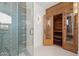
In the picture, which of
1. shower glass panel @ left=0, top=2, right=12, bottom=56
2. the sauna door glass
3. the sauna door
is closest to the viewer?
shower glass panel @ left=0, top=2, right=12, bottom=56

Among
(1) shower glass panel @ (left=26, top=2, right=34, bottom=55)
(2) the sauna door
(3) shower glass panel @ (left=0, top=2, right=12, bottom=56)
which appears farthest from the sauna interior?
(3) shower glass panel @ (left=0, top=2, right=12, bottom=56)

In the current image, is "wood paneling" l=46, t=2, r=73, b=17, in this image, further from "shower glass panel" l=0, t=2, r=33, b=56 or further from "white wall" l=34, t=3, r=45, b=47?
"shower glass panel" l=0, t=2, r=33, b=56

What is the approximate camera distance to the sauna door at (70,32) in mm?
1426

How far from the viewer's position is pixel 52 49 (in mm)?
1525

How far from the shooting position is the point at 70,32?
1.59 m

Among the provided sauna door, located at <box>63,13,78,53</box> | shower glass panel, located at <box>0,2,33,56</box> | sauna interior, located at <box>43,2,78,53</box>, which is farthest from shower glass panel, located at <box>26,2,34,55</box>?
sauna door, located at <box>63,13,78,53</box>

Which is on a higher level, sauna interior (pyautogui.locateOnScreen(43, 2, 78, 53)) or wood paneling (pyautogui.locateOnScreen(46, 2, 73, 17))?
wood paneling (pyautogui.locateOnScreen(46, 2, 73, 17))

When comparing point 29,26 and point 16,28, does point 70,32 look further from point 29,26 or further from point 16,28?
point 16,28

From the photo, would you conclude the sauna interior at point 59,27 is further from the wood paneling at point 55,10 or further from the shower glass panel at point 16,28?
the shower glass panel at point 16,28

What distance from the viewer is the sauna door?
4.68 ft

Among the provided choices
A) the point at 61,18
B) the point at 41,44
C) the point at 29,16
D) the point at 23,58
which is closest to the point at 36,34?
the point at 41,44

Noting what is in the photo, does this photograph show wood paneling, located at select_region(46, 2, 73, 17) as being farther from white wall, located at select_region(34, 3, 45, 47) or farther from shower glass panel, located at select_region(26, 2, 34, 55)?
shower glass panel, located at select_region(26, 2, 34, 55)

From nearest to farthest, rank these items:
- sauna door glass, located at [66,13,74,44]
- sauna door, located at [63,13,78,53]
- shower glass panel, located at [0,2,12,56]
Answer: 1. shower glass panel, located at [0,2,12,56]
2. sauna door, located at [63,13,78,53]
3. sauna door glass, located at [66,13,74,44]

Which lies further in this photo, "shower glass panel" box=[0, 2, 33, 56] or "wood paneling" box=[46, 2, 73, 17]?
"wood paneling" box=[46, 2, 73, 17]
